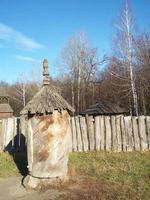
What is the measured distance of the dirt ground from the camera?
734 cm

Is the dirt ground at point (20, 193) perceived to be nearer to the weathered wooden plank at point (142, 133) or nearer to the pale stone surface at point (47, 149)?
the pale stone surface at point (47, 149)

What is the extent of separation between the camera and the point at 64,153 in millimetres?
8633

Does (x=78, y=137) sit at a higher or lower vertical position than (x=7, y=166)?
higher

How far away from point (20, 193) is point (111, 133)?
19.3 ft

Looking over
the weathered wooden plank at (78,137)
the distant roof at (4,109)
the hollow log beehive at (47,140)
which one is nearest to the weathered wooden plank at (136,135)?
the weathered wooden plank at (78,137)

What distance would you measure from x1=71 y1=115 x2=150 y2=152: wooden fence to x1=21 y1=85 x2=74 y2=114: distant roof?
13.8 feet

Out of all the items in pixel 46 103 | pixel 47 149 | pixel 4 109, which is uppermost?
pixel 4 109

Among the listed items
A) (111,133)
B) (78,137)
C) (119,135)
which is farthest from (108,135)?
(78,137)

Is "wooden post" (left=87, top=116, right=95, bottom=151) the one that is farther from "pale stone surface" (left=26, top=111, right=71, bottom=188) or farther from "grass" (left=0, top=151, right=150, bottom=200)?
"pale stone surface" (left=26, top=111, right=71, bottom=188)

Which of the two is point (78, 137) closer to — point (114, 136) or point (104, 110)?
point (114, 136)

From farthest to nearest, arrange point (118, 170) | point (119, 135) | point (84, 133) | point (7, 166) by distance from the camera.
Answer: point (84, 133), point (119, 135), point (7, 166), point (118, 170)

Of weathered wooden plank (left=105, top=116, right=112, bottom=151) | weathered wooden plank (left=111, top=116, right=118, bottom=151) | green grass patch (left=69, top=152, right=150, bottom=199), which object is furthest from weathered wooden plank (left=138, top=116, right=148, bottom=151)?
weathered wooden plank (left=105, top=116, right=112, bottom=151)

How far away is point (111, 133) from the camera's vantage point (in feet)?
42.3

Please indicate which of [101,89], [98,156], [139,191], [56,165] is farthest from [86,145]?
[101,89]
